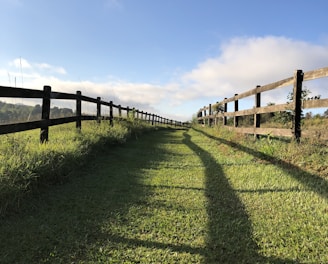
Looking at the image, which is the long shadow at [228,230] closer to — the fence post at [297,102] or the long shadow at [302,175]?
the long shadow at [302,175]

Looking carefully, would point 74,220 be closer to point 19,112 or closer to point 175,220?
point 175,220

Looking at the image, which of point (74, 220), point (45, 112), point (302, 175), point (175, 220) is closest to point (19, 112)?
point (45, 112)

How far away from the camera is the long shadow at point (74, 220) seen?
8.97ft

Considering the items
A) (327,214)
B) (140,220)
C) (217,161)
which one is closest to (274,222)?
(327,214)

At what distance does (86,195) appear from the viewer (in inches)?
168

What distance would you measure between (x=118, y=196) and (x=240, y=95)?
698cm

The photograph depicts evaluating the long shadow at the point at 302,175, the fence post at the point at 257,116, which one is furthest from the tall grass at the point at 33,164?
the fence post at the point at 257,116

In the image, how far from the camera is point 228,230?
3.17 m

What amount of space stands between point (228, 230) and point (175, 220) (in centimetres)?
60

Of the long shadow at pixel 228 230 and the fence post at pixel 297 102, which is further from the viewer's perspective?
the fence post at pixel 297 102

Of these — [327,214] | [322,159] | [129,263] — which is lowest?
[129,263]

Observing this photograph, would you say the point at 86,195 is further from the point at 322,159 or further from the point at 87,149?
the point at 322,159

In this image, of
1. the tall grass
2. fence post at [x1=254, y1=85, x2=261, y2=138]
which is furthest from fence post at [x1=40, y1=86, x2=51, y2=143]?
fence post at [x1=254, y1=85, x2=261, y2=138]

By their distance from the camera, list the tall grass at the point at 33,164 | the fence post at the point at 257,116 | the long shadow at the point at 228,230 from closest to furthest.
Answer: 1. the long shadow at the point at 228,230
2. the tall grass at the point at 33,164
3. the fence post at the point at 257,116
